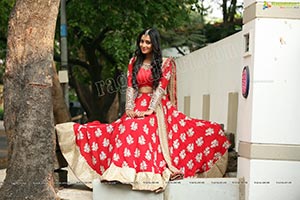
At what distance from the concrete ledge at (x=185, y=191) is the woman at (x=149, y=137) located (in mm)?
116

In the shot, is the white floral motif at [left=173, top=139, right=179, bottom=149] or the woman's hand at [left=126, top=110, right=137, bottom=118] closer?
the woman's hand at [left=126, top=110, right=137, bottom=118]

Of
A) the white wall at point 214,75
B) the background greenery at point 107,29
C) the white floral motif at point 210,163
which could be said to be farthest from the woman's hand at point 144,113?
the background greenery at point 107,29

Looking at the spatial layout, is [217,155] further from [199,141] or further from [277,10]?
[277,10]

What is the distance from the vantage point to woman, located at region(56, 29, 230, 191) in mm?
5512

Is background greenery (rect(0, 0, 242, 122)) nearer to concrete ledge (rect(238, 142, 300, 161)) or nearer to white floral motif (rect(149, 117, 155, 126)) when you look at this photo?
white floral motif (rect(149, 117, 155, 126))

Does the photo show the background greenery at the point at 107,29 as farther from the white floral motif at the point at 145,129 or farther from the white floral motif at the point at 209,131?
the white floral motif at the point at 145,129

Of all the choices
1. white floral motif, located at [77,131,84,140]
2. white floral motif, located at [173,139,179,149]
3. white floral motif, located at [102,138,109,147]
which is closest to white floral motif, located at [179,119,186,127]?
white floral motif, located at [173,139,179,149]

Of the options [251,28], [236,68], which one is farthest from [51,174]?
[236,68]

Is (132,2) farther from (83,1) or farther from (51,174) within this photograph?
(51,174)

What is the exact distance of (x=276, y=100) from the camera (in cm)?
530

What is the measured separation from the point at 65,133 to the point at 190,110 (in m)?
6.38

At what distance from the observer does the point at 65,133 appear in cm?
576

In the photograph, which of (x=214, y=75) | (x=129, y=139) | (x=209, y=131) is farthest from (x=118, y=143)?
(x=214, y=75)

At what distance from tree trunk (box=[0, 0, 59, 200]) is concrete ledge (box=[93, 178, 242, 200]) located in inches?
19.8
